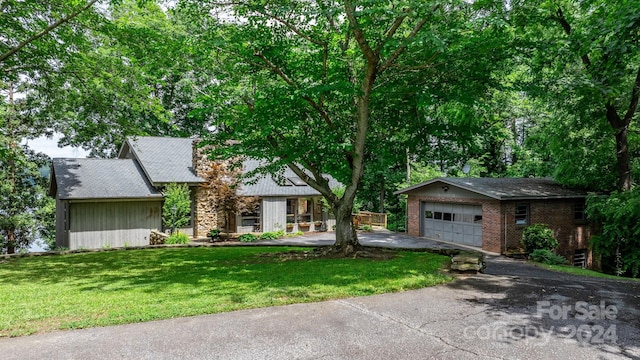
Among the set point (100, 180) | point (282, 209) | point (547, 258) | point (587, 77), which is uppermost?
point (587, 77)

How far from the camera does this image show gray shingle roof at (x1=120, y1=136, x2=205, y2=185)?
21562 millimetres

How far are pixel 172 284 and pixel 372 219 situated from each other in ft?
67.2

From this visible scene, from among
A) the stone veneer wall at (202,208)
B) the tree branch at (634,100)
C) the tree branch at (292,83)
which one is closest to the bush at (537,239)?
the tree branch at (634,100)

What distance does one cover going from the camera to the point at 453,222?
67.9ft

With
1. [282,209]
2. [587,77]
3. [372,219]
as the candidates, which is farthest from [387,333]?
[372,219]

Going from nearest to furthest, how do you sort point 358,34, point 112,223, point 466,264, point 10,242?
point 466,264, point 358,34, point 112,223, point 10,242

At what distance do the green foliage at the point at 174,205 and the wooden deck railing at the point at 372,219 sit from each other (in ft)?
42.2

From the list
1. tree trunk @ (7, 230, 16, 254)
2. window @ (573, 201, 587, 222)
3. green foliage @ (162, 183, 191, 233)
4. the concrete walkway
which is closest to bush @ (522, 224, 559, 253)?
the concrete walkway

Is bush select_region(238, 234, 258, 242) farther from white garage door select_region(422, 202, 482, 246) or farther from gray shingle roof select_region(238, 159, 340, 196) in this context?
white garage door select_region(422, 202, 482, 246)

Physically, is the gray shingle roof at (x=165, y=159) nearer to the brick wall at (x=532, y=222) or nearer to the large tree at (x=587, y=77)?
the brick wall at (x=532, y=222)

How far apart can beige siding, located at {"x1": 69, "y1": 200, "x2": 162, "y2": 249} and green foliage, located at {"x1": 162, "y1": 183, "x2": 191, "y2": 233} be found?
97 cm

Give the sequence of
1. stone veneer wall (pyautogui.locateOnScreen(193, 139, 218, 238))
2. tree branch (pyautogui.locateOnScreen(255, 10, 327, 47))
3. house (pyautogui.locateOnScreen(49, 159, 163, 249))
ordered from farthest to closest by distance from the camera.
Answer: stone veneer wall (pyautogui.locateOnScreen(193, 139, 218, 238)), house (pyautogui.locateOnScreen(49, 159, 163, 249)), tree branch (pyautogui.locateOnScreen(255, 10, 327, 47))

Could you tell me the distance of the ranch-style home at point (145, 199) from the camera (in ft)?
62.6

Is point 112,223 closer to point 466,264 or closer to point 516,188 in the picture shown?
point 466,264
